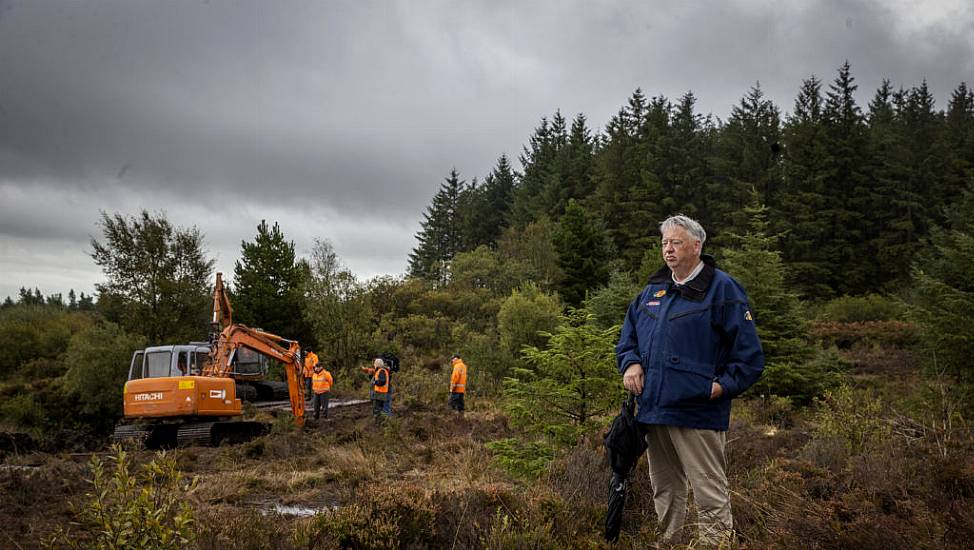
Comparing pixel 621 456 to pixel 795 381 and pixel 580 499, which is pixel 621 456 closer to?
pixel 580 499

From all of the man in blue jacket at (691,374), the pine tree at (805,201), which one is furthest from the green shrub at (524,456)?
the pine tree at (805,201)

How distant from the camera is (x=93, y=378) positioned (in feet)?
70.1

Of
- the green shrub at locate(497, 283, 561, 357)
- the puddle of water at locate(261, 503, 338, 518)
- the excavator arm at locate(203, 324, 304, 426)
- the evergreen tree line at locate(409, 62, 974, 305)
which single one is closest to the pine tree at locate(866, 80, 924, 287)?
the evergreen tree line at locate(409, 62, 974, 305)

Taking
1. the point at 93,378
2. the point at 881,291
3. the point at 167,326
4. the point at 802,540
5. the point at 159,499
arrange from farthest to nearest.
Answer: the point at 881,291
the point at 167,326
the point at 93,378
the point at 159,499
the point at 802,540

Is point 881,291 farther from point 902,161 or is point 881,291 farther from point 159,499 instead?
point 159,499

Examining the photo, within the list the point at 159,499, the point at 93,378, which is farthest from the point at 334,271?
the point at 159,499

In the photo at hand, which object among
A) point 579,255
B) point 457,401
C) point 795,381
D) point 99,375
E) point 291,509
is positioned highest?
point 579,255

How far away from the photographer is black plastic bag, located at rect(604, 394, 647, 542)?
364cm

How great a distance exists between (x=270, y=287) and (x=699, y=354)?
1393 inches

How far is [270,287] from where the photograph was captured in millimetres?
36438

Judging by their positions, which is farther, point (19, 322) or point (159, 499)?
point (19, 322)

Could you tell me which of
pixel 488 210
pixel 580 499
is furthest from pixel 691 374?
pixel 488 210

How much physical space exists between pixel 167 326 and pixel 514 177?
4439cm

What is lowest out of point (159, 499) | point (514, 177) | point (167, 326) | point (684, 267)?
point (159, 499)
